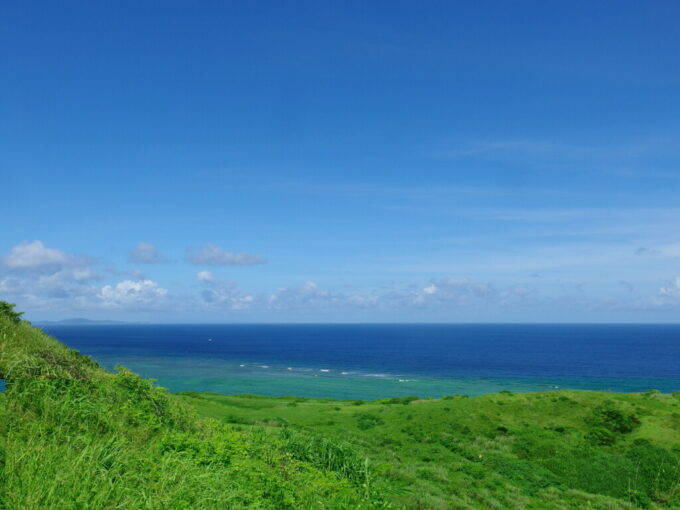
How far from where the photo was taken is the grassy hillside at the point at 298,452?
969cm

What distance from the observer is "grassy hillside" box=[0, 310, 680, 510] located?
31.8ft

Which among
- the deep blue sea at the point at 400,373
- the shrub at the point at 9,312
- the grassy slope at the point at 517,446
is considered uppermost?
the shrub at the point at 9,312

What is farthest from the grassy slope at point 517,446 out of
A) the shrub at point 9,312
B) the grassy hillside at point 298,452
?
the shrub at point 9,312

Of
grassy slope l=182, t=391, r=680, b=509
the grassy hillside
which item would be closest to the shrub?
the grassy hillside

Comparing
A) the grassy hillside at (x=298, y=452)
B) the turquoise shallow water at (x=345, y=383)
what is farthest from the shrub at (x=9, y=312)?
the turquoise shallow water at (x=345, y=383)

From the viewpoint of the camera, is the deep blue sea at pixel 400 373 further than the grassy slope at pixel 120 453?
Yes

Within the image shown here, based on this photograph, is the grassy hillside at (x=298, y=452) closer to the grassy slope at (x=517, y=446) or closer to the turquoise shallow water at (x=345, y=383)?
the grassy slope at (x=517, y=446)

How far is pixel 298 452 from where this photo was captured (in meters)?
18.4

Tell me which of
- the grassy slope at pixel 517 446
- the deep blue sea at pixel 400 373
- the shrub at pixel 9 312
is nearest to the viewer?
the shrub at pixel 9 312

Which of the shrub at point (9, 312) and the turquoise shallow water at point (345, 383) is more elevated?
the shrub at point (9, 312)

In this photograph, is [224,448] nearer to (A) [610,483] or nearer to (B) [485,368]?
(A) [610,483]

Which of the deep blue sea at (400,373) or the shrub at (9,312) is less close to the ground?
the shrub at (9,312)

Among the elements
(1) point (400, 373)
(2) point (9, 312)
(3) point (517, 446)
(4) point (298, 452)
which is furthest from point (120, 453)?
(1) point (400, 373)

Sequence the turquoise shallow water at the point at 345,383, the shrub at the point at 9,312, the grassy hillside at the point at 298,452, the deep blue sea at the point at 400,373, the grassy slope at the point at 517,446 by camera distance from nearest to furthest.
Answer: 1. the grassy hillside at the point at 298,452
2. the shrub at the point at 9,312
3. the grassy slope at the point at 517,446
4. the turquoise shallow water at the point at 345,383
5. the deep blue sea at the point at 400,373
